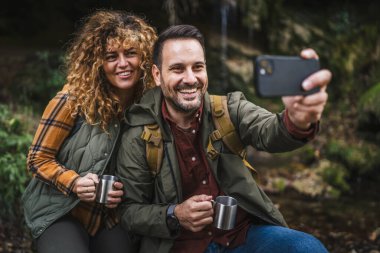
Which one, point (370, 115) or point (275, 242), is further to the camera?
point (370, 115)

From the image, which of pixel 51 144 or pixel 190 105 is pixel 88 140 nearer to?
pixel 51 144

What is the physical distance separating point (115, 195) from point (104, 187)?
9 centimetres

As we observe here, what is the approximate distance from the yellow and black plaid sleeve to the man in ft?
1.56

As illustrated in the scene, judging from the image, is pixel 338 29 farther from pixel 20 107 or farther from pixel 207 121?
pixel 207 121

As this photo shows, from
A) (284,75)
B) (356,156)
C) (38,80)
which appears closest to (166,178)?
(284,75)

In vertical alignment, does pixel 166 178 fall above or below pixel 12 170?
above

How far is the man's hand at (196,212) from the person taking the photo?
2803 millimetres

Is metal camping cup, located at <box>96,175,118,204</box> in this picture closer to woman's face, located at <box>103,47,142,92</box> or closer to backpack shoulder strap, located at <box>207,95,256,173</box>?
backpack shoulder strap, located at <box>207,95,256,173</box>

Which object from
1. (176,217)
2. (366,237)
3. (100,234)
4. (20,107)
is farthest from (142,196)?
(20,107)

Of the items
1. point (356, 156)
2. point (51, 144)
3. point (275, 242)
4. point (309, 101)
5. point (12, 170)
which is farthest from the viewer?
point (356, 156)

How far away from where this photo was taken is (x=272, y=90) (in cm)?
212

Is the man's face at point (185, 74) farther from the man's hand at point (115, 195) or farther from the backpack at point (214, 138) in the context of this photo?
the man's hand at point (115, 195)

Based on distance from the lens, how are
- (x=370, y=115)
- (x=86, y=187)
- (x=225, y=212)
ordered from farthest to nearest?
(x=370, y=115) → (x=86, y=187) → (x=225, y=212)

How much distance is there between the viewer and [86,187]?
3158mm
